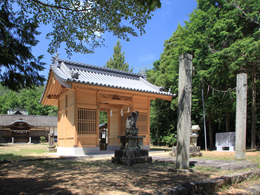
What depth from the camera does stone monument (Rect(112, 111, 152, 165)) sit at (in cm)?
783

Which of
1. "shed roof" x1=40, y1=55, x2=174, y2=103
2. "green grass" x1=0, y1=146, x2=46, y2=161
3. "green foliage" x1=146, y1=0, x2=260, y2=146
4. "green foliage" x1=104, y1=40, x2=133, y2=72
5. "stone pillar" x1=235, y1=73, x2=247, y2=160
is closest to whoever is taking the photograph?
"stone pillar" x1=235, y1=73, x2=247, y2=160

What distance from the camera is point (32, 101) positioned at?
45000 mm

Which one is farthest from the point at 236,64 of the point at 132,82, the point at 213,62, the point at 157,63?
the point at 157,63

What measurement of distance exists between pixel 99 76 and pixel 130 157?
7799 mm

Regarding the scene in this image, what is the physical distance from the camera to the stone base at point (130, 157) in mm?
7691

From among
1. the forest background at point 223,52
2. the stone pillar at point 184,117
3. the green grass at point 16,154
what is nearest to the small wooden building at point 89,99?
the green grass at point 16,154

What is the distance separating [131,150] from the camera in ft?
26.4

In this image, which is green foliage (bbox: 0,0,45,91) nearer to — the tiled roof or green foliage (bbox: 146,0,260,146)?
the tiled roof

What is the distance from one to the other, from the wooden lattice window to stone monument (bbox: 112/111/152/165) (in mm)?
4022

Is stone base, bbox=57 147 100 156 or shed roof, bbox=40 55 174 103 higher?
shed roof, bbox=40 55 174 103

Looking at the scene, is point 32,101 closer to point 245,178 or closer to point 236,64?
point 236,64

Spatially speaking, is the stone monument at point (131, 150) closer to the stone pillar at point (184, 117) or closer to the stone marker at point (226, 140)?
the stone pillar at point (184, 117)

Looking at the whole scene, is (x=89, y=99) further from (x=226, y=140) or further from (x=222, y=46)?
(x=226, y=140)

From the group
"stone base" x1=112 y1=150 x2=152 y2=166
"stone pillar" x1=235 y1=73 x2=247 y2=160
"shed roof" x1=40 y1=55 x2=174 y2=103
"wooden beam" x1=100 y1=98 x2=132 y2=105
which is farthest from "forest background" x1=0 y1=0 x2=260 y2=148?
"stone base" x1=112 y1=150 x2=152 y2=166
